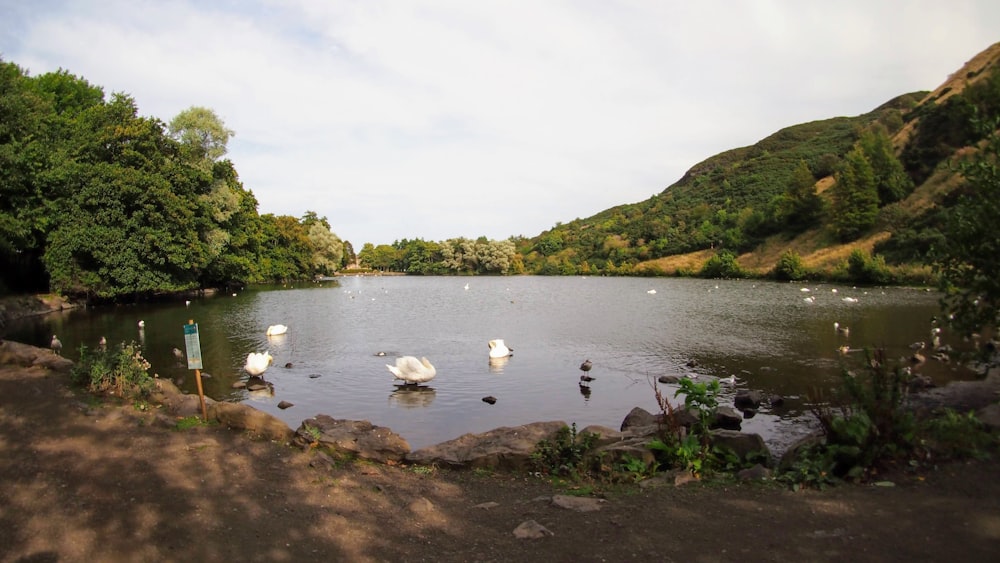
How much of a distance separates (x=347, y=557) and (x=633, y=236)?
119510 mm

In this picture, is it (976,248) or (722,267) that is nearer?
(976,248)

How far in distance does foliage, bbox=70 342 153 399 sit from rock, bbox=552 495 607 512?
890 cm

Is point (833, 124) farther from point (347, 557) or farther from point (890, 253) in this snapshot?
point (347, 557)

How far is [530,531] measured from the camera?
6.08 m

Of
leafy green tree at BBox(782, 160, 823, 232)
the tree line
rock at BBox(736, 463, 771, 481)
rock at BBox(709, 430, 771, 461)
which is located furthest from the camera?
leafy green tree at BBox(782, 160, 823, 232)

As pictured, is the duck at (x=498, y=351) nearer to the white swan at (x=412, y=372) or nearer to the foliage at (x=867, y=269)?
the white swan at (x=412, y=372)

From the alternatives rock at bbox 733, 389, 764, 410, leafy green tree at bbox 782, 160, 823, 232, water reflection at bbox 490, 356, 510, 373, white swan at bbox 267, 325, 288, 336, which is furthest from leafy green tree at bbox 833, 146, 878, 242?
white swan at bbox 267, 325, 288, 336

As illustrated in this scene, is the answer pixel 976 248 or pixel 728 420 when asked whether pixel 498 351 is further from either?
pixel 976 248

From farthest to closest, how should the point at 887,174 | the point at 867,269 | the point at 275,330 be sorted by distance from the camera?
the point at 887,174, the point at 867,269, the point at 275,330

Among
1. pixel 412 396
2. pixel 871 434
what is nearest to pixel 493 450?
pixel 871 434

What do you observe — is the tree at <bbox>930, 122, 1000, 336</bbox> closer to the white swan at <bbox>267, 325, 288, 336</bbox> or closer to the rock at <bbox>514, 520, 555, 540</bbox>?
the rock at <bbox>514, 520, 555, 540</bbox>

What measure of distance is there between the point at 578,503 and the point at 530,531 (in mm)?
1088

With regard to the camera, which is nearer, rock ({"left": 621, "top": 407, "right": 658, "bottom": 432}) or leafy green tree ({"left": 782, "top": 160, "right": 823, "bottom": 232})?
rock ({"left": 621, "top": 407, "right": 658, "bottom": 432})

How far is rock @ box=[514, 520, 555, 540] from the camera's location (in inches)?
236
